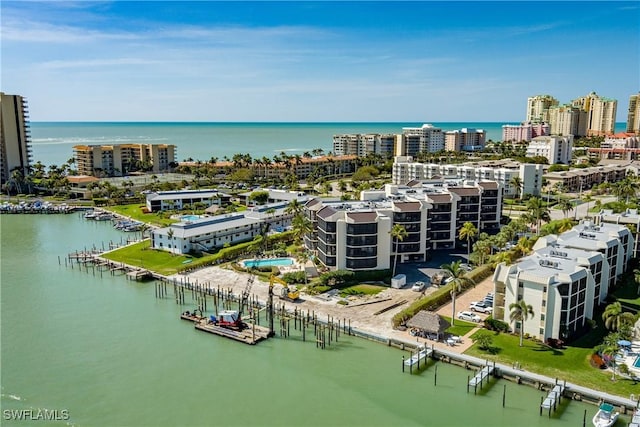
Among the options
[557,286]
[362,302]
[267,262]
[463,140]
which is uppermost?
[463,140]

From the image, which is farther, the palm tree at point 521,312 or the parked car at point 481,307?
the parked car at point 481,307

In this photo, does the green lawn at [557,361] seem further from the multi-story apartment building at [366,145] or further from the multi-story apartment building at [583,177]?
the multi-story apartment building at [366,145]

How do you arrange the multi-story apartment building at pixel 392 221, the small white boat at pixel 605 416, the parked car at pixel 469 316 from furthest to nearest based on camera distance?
the multi-story apartment building at pixel 392 221 → the parked car at pixel 469 316 → the small white boat at pixel 605 416

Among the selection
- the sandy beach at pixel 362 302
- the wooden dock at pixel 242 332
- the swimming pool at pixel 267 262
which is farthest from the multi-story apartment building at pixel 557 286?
the swimming pool at pixel 267 262

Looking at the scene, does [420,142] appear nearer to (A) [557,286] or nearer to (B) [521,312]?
(A) [557,286]

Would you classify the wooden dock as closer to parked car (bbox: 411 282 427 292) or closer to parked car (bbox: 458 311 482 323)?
parked car (bbox: 411 282 427 292)

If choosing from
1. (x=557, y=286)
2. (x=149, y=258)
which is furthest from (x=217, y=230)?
(x=557, y=286)

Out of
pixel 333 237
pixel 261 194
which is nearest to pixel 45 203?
pixel 261 194
